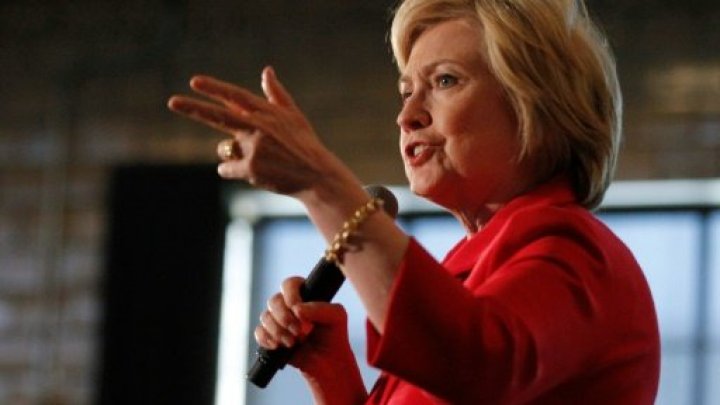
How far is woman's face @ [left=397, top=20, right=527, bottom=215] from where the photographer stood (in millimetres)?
1535

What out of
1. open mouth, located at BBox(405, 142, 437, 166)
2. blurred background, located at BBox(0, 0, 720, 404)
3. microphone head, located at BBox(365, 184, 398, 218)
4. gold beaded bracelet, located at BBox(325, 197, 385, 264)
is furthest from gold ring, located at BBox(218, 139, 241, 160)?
blurred background, located at BBox(0, 0, 720, 404)

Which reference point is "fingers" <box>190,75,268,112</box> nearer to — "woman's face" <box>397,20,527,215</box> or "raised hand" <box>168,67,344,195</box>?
"raised hand" <box>168,67,344,195</box>

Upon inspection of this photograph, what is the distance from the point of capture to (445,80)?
1563 millimetres

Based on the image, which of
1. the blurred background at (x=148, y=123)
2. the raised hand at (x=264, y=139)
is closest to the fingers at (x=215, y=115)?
the raised hand at (x=264, y=139)

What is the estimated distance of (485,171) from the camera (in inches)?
60.8

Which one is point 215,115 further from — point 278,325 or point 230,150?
point 278,325

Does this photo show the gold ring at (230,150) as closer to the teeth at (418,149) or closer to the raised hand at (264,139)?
the raised hand at (264,139)

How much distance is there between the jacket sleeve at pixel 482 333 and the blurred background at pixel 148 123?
12.6ft

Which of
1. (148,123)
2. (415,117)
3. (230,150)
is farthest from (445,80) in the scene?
(148,123)

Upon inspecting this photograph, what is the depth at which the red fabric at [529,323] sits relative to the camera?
128 centimetres

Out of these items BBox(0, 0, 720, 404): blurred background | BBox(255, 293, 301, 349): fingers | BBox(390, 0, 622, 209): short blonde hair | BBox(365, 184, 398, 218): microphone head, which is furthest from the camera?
BBox(0, 0, 720, 404): blurred background

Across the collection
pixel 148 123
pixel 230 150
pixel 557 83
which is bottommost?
pixel 230 150

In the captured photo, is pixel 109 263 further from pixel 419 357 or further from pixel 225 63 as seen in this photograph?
pixel 419 357

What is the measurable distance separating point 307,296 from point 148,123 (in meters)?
4.21
